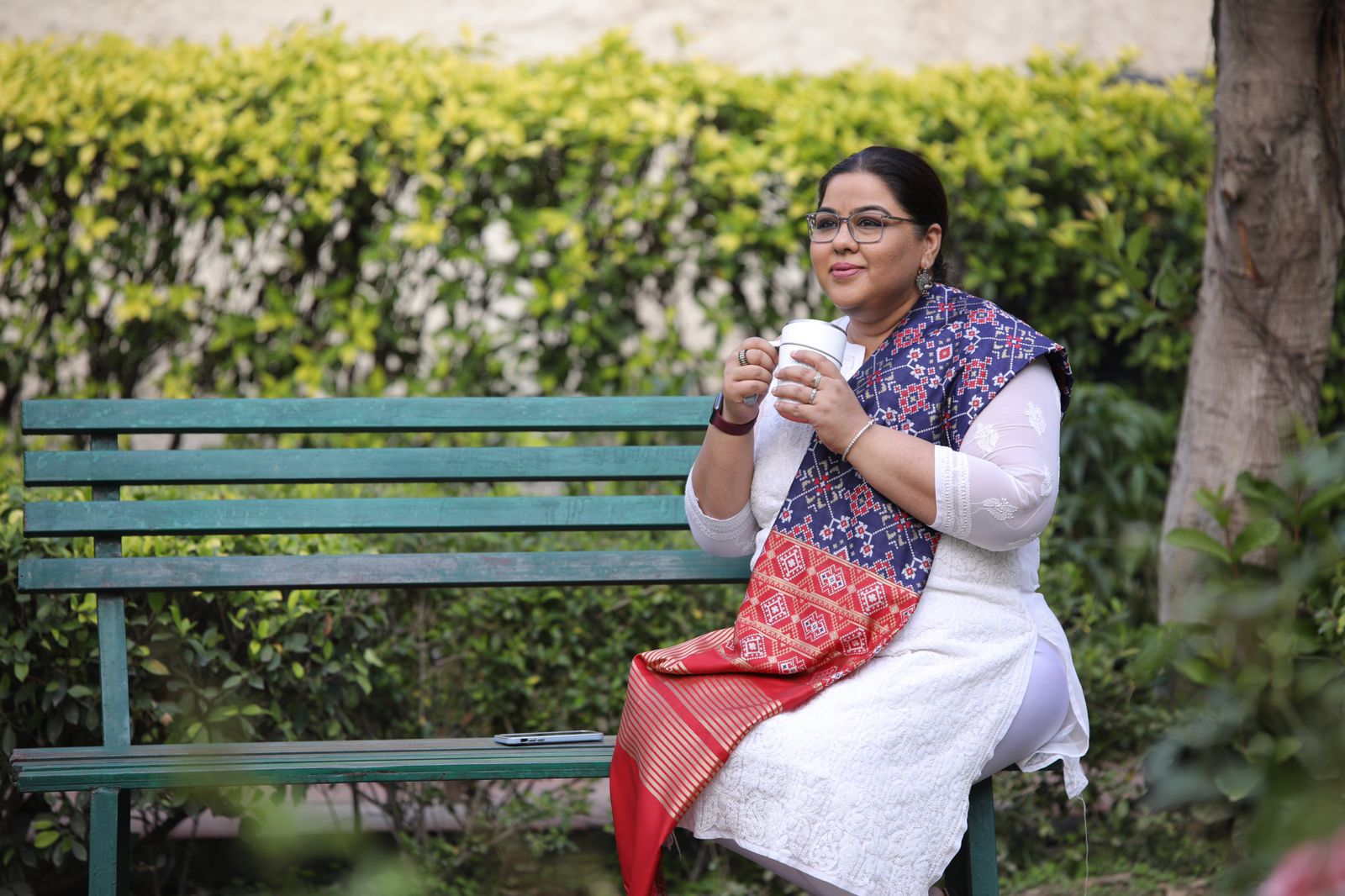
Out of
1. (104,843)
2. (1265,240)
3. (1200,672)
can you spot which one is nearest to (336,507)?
(104,843)

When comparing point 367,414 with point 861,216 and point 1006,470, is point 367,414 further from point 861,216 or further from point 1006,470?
point 1006,470

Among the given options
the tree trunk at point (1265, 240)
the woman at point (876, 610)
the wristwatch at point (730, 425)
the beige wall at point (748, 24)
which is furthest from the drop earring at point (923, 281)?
the beige wall at point (748, 24)

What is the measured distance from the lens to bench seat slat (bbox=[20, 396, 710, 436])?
2797 mm

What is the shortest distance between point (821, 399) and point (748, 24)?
4183mm

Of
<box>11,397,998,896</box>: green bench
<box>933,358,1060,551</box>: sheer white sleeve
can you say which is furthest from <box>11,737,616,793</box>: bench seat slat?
<box>933,358,1060,551</box>: sheer white sleeve

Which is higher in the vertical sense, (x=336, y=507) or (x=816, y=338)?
(x=816, y=338)

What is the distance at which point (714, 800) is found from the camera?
225cm

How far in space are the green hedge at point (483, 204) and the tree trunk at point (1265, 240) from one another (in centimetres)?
70

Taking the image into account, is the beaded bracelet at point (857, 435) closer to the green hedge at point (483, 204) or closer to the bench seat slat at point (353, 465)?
the bench seat slat at point (353, 465)

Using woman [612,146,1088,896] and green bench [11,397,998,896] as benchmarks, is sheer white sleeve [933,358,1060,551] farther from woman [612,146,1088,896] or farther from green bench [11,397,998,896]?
green bench [11,397,998,896]

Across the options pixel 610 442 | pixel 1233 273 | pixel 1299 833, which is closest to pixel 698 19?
pixel 610 442

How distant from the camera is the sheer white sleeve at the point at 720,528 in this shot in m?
2.60

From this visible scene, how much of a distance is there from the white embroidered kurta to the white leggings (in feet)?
0.08

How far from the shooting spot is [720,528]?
261cm
